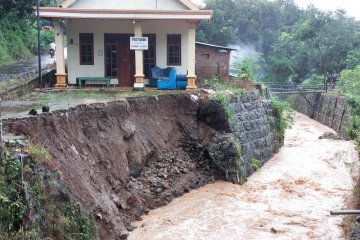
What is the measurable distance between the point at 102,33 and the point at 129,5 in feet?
5.95

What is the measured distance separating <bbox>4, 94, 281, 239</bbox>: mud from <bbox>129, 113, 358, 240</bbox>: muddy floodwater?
25.0 inches

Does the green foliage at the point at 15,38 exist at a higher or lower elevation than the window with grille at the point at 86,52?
higher

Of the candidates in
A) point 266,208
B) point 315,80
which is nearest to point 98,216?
point 266,208

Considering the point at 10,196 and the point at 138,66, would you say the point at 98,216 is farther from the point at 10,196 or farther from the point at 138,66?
the point at 138,66

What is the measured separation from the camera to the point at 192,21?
19.0 metres

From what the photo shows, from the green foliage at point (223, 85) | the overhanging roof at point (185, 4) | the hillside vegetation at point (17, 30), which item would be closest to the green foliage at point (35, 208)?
the green foliage at point (223, 85)

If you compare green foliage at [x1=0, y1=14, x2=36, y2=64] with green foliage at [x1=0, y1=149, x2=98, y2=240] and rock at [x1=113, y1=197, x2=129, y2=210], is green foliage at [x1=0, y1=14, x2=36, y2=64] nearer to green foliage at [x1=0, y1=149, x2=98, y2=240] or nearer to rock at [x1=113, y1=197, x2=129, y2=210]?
rock at [x1=113, y1=197, x2=129, y2=210]

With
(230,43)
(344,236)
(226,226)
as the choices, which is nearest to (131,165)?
(226,226)

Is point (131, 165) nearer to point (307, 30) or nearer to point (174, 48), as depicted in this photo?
point (174, 48)

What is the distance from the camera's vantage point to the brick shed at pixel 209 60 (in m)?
21.9

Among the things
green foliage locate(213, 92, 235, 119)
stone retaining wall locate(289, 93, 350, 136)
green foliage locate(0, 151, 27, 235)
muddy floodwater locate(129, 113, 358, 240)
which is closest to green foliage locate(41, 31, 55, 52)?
stone retaining wall locate(289, 93, 350, 136)

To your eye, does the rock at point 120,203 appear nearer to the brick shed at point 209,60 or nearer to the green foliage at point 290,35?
the brick shed at point 209,60

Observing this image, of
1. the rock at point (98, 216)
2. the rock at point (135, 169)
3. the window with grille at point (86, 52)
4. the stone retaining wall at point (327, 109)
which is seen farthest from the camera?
the stone retaining wall at point (327, 109)

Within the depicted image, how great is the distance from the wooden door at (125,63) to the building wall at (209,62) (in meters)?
3.27
